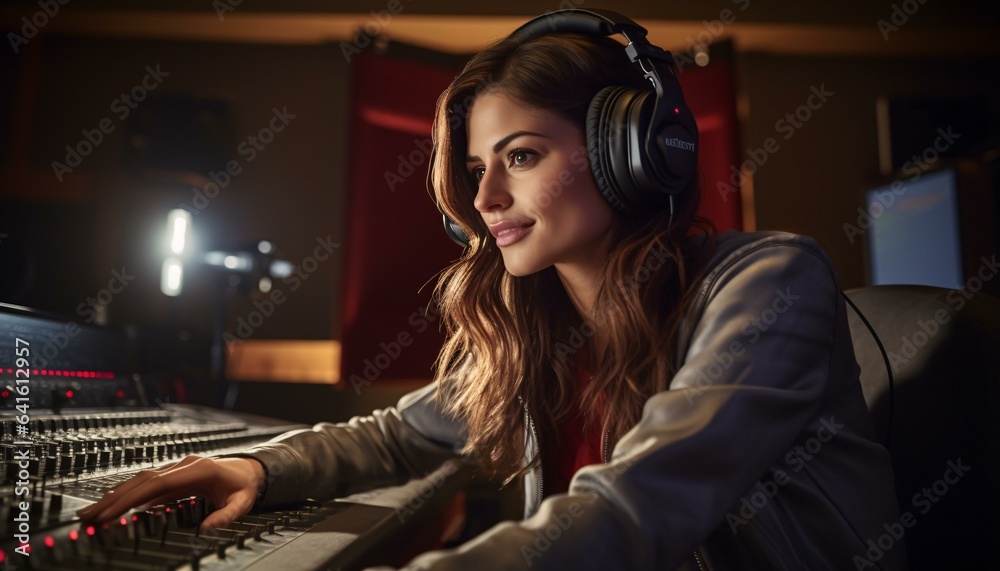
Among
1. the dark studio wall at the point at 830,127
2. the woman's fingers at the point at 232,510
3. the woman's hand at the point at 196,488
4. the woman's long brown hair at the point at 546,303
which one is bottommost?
the woman's fingers at the point at 232,510

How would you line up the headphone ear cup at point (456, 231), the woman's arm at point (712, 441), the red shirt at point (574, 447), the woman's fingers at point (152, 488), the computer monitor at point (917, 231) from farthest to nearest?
the computer monitor at point (917, 231)
the headphone ear cup at point (456, 231)
the red shirt at point (574, 447)
the woman's fingers at point (152, 488)
the woman's arm at point (712, 441)

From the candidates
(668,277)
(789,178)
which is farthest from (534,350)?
(789,178)

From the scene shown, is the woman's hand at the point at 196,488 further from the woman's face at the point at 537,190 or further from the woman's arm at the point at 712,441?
the woman's face at the point at 537,190

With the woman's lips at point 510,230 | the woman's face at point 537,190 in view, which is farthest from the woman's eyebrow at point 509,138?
the woman's lips at point 510,230

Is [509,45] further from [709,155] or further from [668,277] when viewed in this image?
[709,155]

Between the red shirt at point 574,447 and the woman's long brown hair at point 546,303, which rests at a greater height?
the woman's long brown hair at point 546,303

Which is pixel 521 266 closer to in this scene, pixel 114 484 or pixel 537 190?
pixel 537 190

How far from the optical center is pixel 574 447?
1.09 meters

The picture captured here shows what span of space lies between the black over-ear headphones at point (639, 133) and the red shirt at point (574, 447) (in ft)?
1.03

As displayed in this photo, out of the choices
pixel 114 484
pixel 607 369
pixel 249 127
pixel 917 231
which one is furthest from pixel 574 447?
pixel 249 127

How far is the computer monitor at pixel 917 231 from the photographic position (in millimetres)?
2205

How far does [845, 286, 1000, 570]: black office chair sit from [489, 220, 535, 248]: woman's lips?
517mm

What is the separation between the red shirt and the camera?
1.05 metres

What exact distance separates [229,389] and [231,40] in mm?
1790
